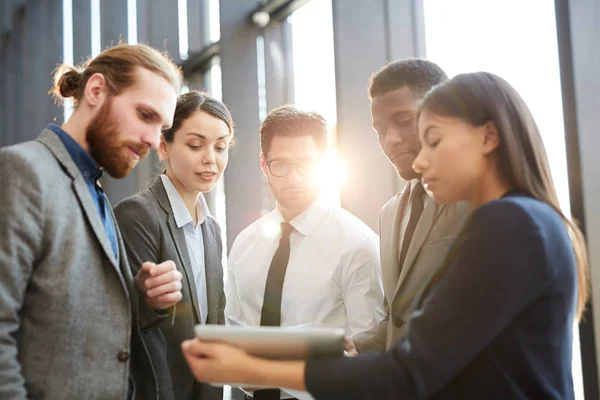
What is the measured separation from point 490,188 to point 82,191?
1021mm

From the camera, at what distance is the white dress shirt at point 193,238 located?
2.14 metres

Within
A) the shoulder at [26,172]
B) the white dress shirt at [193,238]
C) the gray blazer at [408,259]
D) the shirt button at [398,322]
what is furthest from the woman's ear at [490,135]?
the white dress shirt at [193,238]

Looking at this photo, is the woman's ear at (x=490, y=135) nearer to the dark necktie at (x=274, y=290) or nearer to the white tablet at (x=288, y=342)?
the white tablet at (x=288, y=342)

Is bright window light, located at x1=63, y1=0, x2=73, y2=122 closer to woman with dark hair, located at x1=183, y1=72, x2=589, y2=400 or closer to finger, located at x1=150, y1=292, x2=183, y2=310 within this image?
finger, located at x1=150, y1=292, x2=183, y2=310

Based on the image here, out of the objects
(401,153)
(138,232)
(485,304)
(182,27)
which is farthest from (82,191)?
(182,27)

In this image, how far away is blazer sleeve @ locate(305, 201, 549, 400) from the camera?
1.06 metres

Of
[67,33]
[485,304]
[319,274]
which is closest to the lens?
[485,304]

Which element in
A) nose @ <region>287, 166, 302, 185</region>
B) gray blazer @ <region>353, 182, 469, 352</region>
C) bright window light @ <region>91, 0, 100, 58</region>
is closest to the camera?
gray blazer @ <region>353, 182, 469, 352</region>

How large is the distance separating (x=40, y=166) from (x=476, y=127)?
3.40 ft

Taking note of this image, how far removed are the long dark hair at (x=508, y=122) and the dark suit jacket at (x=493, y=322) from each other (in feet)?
0.27

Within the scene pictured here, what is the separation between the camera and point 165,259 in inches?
79.7

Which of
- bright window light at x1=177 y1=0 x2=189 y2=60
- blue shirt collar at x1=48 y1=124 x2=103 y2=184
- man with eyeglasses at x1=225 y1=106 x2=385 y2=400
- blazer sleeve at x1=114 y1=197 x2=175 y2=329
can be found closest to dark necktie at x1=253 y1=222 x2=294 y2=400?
man with eyeglasses at x1=225 y1=106 x2=385 y2=400

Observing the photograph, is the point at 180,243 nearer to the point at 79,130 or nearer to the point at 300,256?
the point at 300,256

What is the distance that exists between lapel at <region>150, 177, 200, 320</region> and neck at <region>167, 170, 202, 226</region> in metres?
0.09
